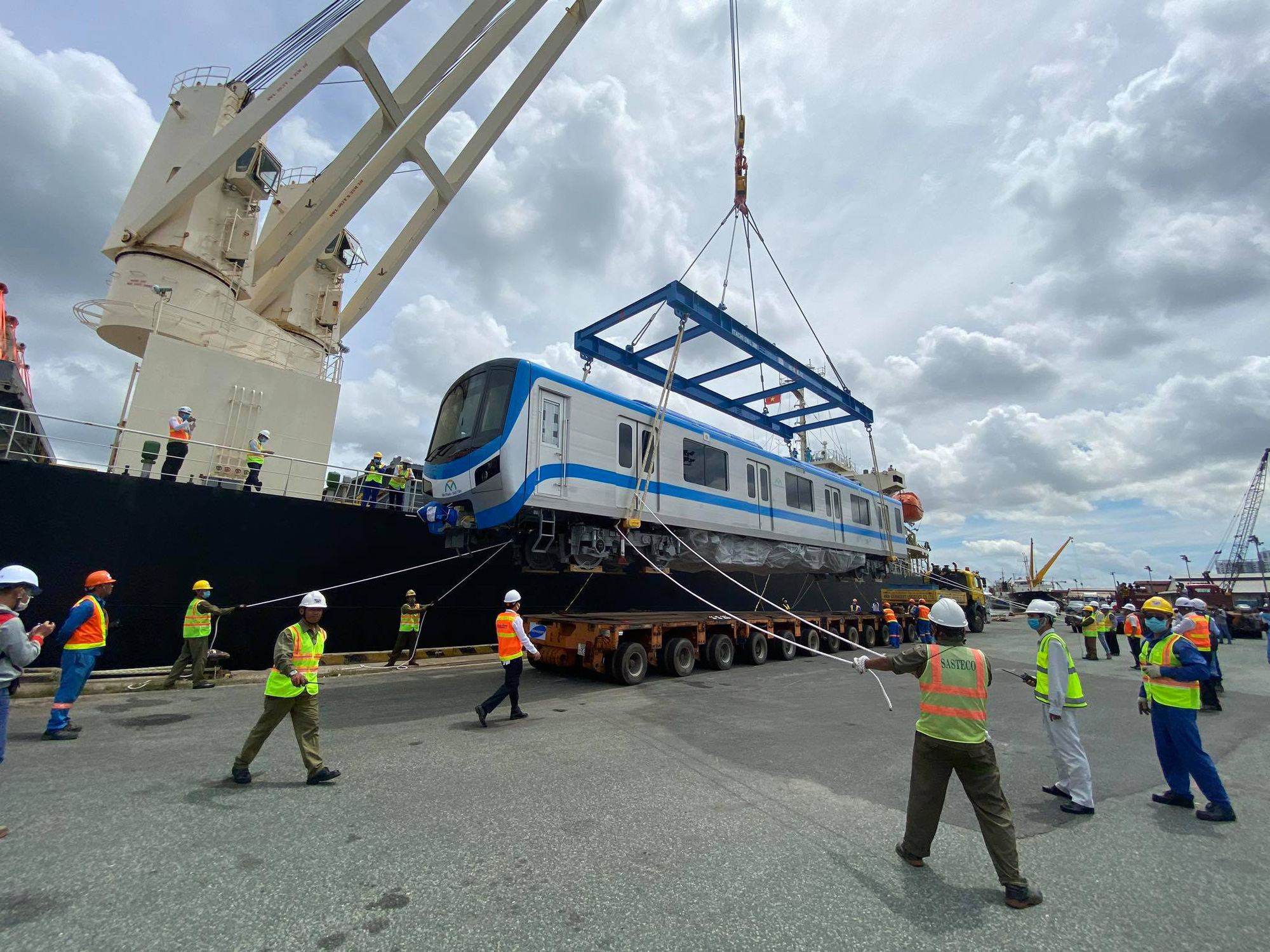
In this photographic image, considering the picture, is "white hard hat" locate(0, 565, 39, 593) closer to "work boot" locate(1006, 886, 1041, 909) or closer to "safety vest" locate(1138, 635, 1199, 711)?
"work boot" locate(1006, 886, 1041, 909)

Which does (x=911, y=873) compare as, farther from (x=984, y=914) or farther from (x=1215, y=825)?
(x=1215, y=825)

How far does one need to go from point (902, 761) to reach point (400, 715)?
215 inches

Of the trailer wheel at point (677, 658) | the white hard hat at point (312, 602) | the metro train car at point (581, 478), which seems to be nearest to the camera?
the white hard hat at point (312, 602)

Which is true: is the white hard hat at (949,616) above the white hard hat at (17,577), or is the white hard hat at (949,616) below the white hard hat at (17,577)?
below

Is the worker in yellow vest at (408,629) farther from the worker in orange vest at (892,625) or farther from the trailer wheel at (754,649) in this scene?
the worker in orange vest at (892,625)

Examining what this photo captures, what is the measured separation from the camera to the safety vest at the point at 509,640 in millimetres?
6348

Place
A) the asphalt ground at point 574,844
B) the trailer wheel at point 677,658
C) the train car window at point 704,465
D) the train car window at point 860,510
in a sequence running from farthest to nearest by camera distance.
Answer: the train car window at point 860,510, the train car window at point 704,465, the trailer wheel at point 677,658, the asphalt ground at point 574,844

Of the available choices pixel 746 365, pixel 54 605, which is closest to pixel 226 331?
pixel 54 605

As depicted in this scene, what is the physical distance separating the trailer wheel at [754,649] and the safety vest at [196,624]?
929cm

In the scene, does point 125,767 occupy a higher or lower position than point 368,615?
lower

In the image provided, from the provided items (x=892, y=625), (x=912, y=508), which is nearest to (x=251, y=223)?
(x=892, y=625)

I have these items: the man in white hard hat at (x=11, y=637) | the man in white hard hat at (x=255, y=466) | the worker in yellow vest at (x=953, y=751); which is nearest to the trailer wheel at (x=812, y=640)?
the worker in yellow vest at (x=953, y=751)

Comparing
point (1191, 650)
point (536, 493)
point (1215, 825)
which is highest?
point (536, 493)

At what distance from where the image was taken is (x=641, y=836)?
346 cm
